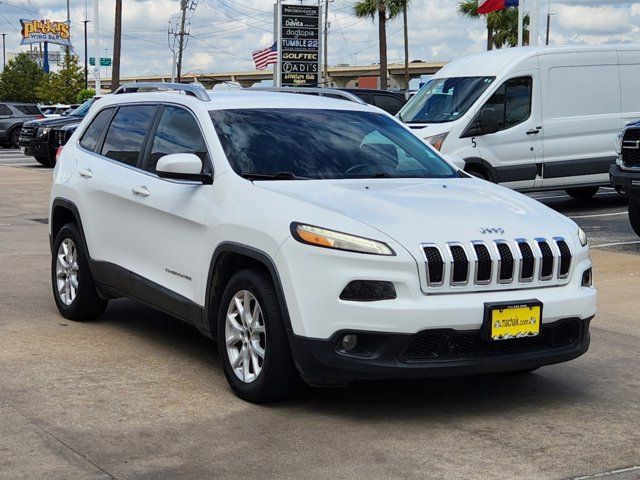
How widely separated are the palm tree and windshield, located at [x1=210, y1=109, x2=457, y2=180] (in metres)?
42.7

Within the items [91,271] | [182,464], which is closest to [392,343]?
[182,464]

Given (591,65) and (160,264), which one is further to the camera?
(591,65)

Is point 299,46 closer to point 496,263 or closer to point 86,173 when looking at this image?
point 86,173

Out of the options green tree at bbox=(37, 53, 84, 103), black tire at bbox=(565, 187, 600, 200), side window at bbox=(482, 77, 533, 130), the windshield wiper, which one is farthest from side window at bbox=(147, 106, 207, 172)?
green tree at bbox=(37, 53, 84, 103)

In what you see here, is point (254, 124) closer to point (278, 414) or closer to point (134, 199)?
point (134, 199)

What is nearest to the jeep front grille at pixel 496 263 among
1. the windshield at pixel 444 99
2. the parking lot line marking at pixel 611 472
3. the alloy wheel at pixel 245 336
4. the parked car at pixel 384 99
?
the alloy wheel at pixel 245 336

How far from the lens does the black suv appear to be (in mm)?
12141

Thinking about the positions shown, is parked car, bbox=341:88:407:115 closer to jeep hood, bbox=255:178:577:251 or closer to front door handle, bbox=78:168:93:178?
front door handle, bbox=78:168:93:178

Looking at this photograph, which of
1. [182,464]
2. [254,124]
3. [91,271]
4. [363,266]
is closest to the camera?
[182,464]

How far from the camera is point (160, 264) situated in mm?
6754

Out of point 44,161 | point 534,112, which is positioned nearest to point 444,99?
point 534,112

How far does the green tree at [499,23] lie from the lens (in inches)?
2083

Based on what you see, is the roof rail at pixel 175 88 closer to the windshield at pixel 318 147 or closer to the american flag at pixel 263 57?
the windshield at pixel 318 147

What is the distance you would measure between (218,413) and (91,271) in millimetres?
2372
